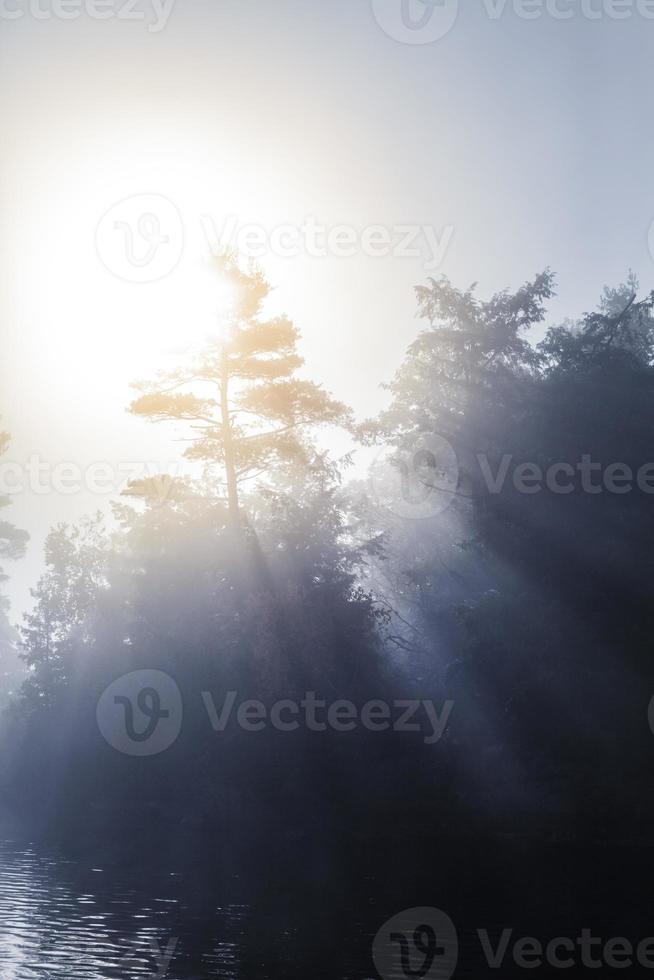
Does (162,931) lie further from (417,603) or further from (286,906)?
(417,603)

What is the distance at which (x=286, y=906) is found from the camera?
20.5 metres

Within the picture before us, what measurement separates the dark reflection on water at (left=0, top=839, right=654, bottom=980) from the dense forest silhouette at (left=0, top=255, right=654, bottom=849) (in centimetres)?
306

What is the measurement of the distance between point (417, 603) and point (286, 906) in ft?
76.2

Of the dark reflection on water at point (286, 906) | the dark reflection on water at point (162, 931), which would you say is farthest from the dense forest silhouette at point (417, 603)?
the dark reflection on water at point (162, 931)

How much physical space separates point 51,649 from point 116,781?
56.1ft

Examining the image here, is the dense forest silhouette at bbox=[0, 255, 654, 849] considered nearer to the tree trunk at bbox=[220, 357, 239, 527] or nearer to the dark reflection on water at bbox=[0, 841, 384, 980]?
the tree trunk at bbox=[220, 357, 239, 527]

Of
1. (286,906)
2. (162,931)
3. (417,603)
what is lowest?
(286,906)

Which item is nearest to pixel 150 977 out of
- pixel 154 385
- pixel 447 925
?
pixel 447 925

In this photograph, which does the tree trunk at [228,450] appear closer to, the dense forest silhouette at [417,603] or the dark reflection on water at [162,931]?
the dense forest silhouette at [417,603]

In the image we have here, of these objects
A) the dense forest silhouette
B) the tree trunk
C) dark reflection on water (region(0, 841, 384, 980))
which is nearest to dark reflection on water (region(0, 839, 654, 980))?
dark reflection on water (region(0, 841, 384, 980))

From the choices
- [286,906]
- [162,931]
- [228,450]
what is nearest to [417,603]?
[228,450]

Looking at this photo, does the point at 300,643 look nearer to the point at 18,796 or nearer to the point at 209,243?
the point at 209,243

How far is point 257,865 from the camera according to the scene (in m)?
27.7

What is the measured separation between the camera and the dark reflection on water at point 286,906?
587 inches
